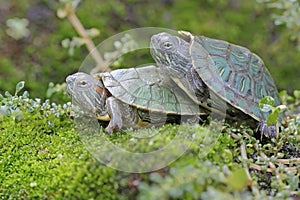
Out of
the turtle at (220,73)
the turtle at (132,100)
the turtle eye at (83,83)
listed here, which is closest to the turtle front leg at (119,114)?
the turtle at (132,100)

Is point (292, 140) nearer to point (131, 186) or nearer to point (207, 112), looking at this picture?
point (207, 112)

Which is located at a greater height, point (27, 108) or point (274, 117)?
point (274, 117)

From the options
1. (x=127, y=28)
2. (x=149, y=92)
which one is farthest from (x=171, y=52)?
(x=127, y=28)

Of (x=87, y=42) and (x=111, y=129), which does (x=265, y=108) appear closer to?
(x=111, y=129)

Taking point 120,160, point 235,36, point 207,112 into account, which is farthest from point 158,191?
point 235,36

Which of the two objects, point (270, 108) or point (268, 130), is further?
point (268, 130)

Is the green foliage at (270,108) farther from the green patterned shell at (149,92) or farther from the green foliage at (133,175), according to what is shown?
the green patterned shell at (149,92)

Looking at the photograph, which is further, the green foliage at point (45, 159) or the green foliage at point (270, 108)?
the green foliage at point (270, 108)
